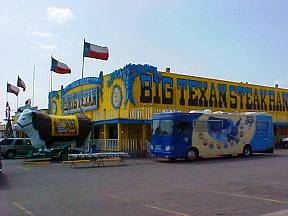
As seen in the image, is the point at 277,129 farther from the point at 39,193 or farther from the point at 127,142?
the point at 39,193

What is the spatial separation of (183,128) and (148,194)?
44.8 feet

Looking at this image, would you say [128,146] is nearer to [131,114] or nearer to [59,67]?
[131,114]

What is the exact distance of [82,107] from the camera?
4012 centimetres

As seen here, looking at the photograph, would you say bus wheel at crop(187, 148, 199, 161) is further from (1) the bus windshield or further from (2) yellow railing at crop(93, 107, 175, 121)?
(2) yellow railing at crop(93, 107, 175, 121)

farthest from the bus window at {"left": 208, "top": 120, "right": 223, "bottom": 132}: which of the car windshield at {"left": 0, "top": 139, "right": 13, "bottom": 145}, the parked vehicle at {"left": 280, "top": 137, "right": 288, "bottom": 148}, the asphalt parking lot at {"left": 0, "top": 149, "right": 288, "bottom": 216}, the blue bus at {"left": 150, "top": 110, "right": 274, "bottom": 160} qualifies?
the parked vehicle at {"left": 280, "top": 137, "right": 288, "bottom": 148}

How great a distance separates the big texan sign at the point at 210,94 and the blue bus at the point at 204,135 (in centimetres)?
737

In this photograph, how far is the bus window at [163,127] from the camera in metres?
25.7

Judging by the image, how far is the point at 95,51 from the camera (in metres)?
33.7

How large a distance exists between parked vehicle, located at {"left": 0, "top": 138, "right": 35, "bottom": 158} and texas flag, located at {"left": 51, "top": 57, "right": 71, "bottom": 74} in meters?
7.00

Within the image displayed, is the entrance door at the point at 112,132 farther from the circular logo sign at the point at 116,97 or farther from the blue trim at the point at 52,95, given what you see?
the blue trim at the point at 52,95

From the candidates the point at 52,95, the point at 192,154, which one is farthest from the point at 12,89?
the point at 192,154

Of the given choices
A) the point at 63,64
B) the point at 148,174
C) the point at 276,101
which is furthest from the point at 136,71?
the point at 276,101

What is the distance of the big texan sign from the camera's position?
34.4 metres

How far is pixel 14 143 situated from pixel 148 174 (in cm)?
2022
